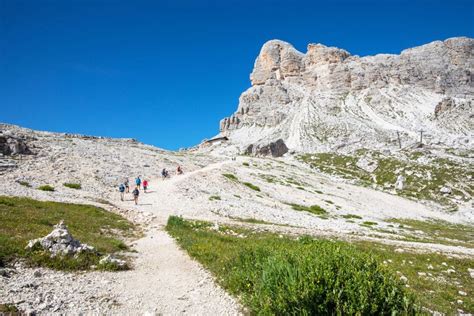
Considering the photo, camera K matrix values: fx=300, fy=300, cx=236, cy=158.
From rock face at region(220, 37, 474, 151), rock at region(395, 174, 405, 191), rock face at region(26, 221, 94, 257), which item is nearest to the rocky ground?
rock face at region(26, 221, 94, 257)

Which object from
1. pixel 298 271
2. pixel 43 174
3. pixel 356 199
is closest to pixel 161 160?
pixel 43 174

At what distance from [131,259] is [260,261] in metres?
6.49

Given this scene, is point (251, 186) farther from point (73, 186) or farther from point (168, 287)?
point (168, 287)

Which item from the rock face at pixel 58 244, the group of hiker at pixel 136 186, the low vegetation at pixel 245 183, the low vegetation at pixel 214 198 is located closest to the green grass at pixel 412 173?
the low vegetation at pixel 245 183

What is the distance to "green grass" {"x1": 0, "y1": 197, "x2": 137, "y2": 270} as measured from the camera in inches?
435

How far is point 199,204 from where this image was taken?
33.6 meters

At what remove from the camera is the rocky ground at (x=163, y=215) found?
9.03 m

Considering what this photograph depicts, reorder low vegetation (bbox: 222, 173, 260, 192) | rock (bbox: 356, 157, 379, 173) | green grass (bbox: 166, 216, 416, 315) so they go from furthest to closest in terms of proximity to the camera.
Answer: rock (bbox: 356, 157, 379, 173) → low vegetation (bbox: 222, 173, 260, 192) → green grass (bbox: 166, 216, 416, 315)

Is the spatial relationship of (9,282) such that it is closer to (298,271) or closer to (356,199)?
(298,271)

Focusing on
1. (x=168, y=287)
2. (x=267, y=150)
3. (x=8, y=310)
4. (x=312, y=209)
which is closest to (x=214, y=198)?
(x=312, y=209)

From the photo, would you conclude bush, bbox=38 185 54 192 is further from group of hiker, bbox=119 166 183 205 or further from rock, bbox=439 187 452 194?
rock, bbox=439 187 452 194

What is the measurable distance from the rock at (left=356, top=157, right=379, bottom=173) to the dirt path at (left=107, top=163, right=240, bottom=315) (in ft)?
348

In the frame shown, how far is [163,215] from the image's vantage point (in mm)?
27234

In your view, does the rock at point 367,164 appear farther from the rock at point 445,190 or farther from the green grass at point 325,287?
the green grass at point 325,287
